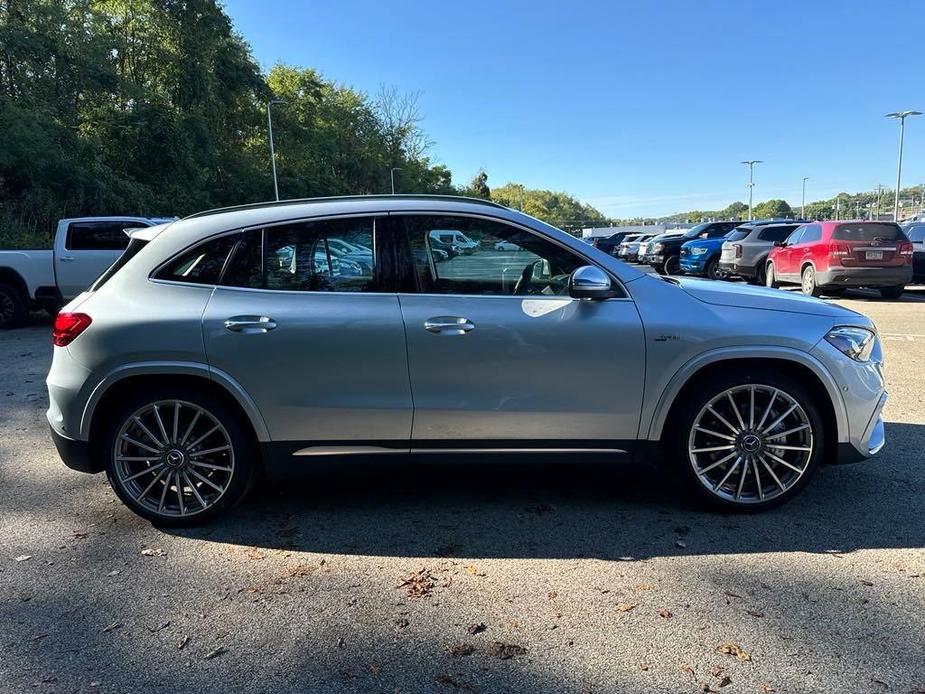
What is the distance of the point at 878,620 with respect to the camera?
267cm

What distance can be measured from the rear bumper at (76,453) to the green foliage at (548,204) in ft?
417

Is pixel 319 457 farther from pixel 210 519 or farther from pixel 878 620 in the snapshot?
pixel 878 620

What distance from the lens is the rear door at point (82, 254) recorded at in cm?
1115

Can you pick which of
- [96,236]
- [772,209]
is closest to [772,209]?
[772,209]

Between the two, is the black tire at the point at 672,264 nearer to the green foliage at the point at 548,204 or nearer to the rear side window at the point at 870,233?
the rear side window at the point at 870,233

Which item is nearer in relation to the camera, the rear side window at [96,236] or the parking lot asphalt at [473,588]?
the parking lot asphalt at [473,588]

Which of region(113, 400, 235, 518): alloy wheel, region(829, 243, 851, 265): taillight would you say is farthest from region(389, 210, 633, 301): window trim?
region(829, 243, 851, 265): taillight

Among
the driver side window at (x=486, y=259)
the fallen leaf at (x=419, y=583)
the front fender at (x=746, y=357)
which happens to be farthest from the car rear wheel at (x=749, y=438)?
the fallen leaf at (x=419, y=583)

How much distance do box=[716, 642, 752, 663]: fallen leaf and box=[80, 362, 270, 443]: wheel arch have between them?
241 cm

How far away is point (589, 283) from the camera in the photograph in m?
3.41

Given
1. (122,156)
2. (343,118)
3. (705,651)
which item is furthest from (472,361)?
(343,118)

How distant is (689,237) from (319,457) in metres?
21.5

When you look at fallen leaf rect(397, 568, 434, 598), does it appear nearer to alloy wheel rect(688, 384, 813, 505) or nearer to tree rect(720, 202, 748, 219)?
alloy wheel rect(688, 384, 813, 505)

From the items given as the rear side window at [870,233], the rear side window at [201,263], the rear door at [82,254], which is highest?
the rear side window at [870,233]
